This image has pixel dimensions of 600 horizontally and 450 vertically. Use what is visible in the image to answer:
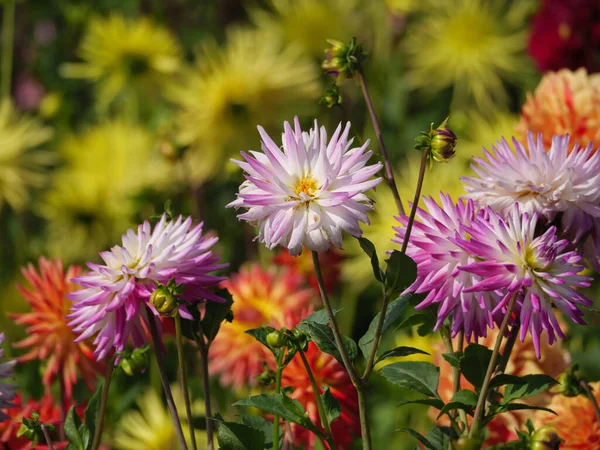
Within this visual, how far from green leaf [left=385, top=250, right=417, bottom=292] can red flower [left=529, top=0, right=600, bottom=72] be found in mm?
1135

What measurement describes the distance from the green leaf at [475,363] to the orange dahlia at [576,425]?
0.65 ft

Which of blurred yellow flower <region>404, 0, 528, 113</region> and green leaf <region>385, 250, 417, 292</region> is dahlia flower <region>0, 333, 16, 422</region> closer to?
green leaf <region>385, 250, 417, 292</region>

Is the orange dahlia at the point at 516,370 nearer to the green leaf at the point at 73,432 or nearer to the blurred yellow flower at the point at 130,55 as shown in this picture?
the green leaf at the point at 73,432

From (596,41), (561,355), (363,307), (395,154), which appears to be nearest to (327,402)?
(561,355)

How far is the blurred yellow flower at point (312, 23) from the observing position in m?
2.24

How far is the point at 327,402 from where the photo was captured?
670 millimetres

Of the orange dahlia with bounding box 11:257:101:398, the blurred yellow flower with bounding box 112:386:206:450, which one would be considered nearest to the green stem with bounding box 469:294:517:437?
the orange dahlia with bounding box 11:257:101:398

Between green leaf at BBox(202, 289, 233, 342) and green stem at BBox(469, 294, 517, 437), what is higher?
green leaf at BBox(202, 289, 233, 342)

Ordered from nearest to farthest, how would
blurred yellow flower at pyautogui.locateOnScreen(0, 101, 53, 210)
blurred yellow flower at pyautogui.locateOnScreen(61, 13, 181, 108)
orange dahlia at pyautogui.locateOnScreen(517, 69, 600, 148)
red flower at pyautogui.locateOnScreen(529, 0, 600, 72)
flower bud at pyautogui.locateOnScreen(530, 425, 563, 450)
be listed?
flower bud at pyautogui.locateOnScreen(530, 425, 563, 450), orange dahlia at pyautogui.locateOnScreen(517, 69, 600, 148), red flower at pyautogui.locateOnScreen(529, 0, 600, 72), blurred yellow flower at pyautogui.locateOnScreen(0, 101, 53, 210), blurred yellow flower at pyautogui.locateOnScreen(61, 13, 181, 108)

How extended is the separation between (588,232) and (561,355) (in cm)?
28

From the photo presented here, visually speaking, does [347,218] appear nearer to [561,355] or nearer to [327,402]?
[327,402]

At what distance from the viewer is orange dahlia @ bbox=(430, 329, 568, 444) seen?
0.88 m

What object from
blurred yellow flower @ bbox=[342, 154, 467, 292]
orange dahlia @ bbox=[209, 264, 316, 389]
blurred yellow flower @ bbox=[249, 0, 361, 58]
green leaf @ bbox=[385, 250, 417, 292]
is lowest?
green leaf @ bbox=[385, 250, 417, 292]

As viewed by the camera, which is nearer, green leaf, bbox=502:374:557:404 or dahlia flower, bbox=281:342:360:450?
green leaf, bbox=502:374:557:404
